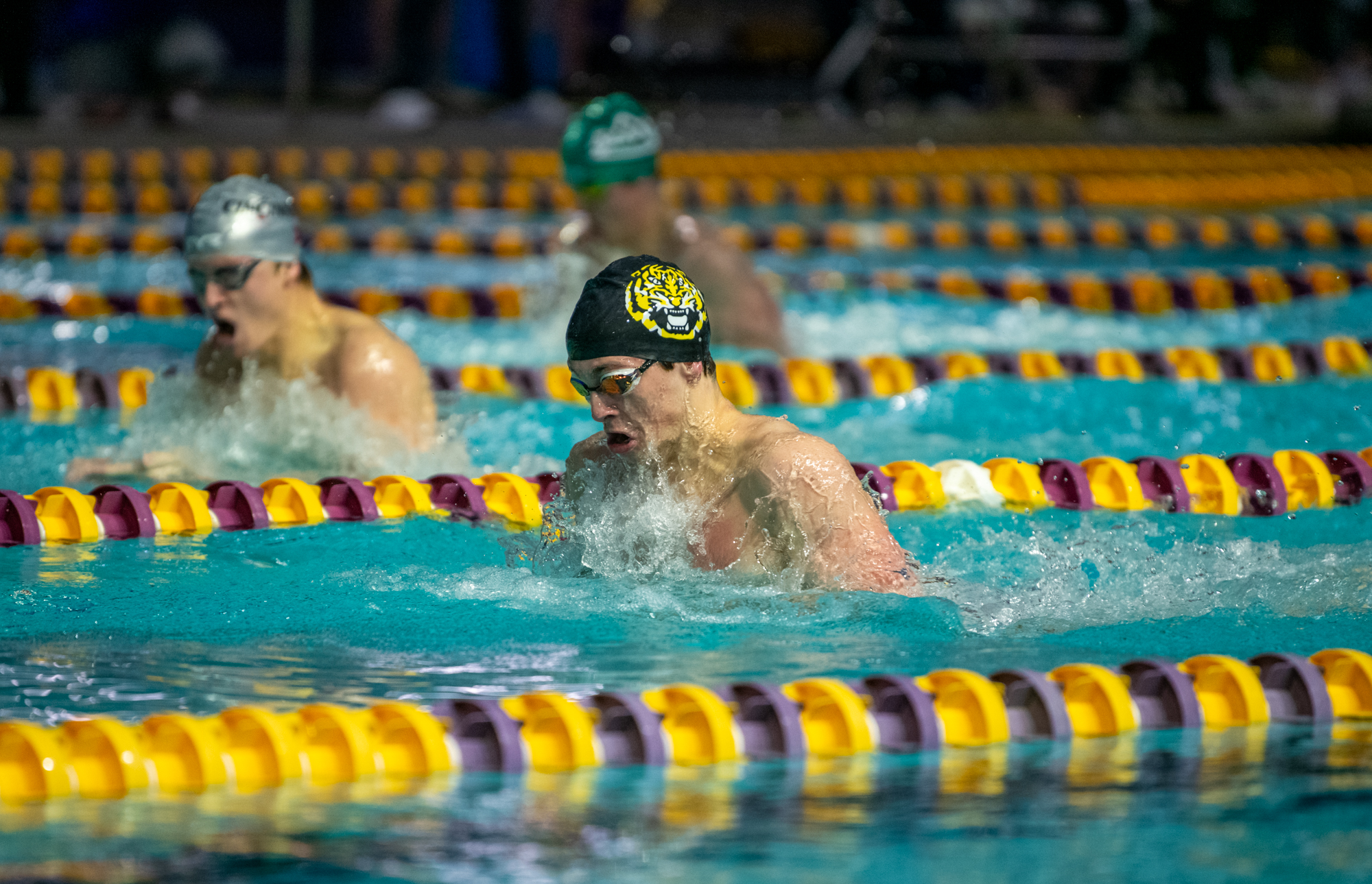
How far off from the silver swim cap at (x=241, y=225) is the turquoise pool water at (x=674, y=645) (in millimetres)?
387

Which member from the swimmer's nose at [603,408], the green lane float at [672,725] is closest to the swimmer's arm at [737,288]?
the swimmer's nose at [603,408]

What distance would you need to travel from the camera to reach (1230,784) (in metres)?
2.70

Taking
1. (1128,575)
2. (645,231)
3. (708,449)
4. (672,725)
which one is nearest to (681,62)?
(645,231)

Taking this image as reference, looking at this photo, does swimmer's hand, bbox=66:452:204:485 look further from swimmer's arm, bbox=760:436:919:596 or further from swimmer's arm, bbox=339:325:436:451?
swimmer's arm, bbox=760:436:919:596

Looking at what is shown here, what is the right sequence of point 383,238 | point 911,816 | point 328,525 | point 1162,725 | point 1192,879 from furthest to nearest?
1. point 383,238
2. point 328,525
3. point 1162,725
4. point 911,816
5. point 1192,879

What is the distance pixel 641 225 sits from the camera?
5.84 m

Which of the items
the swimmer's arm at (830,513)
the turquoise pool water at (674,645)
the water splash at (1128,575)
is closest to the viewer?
the turquoise pool water at (674,645)

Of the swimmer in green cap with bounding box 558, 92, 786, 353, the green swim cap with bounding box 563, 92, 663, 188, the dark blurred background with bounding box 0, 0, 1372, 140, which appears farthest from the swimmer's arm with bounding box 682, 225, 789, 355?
the dark blurred background with bounding box 0, 0, 1372, 140

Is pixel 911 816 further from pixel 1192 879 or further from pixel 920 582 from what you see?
pixel 920 582

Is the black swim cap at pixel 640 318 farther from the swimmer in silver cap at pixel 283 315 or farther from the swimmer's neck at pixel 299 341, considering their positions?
the swimmer's neck at pixel 299 341

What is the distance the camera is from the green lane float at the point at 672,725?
267 cm

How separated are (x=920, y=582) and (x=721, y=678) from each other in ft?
1.51

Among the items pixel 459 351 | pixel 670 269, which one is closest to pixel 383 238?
pixel 459 351

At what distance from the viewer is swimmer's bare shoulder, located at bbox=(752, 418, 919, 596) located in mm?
3129
